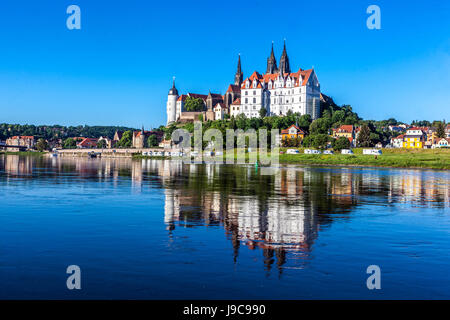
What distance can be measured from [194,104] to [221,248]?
18239 cm

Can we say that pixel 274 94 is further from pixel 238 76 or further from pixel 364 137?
pixel 364 137

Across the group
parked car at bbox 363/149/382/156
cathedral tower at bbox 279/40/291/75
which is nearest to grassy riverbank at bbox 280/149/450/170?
parked car at bbox 363/149/382/156

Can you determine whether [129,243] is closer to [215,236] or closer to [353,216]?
[215,236]

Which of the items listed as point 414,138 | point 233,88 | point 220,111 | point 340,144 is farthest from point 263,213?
point 233,88

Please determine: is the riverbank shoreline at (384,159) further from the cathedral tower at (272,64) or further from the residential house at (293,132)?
the cathedral tower at (272,64)

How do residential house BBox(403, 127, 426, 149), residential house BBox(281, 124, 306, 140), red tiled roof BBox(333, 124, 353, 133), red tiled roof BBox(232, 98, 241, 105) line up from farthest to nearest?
1. red tiled roof BBox(232, 98, 241, 105)
2. residential house BBox(403, 127, 426, 149)
3. red tiled roof BBox(333, 124, 353, 133)
4. residential house BBox(281, 124, 306, 140)

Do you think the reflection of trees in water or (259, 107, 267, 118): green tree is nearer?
the reflection of trees in water

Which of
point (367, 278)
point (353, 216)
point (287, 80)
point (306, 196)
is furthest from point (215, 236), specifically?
point (287, 80)

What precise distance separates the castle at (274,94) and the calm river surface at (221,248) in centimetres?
12849

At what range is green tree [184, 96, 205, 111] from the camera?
Answer: 194962 millimetres

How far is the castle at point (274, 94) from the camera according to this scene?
15350cm

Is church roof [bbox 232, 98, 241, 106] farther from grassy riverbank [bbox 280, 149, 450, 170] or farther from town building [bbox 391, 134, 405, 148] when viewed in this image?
grassy riverbank [bbox 280, 149, 450, 170]

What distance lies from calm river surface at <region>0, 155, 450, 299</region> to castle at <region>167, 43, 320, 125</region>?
128486mm

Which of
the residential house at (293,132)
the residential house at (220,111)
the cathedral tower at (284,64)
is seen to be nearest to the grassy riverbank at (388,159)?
the residential house at (293,132)
